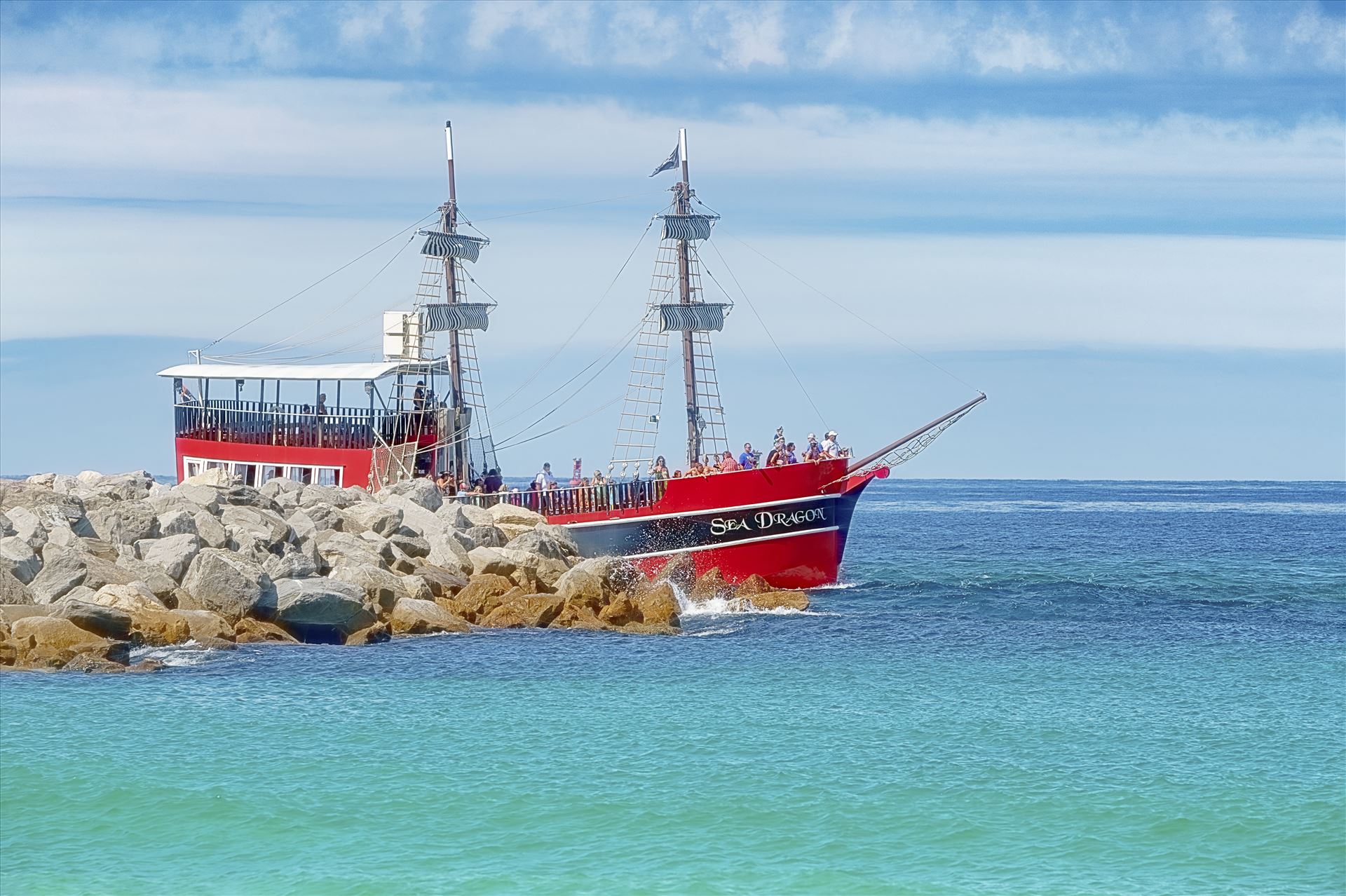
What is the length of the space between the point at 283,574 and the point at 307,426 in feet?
55.8

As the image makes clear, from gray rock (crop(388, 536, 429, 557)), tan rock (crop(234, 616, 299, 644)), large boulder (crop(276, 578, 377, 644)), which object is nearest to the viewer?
tan rock (crop(234, 616, 299, 644))

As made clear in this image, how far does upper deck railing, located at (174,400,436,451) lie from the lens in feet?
150

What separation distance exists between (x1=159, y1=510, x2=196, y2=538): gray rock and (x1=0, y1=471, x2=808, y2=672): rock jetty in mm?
51

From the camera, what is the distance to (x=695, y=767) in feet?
64.3

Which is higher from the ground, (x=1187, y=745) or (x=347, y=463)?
(x=347, y=463)

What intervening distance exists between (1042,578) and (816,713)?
27465 mm

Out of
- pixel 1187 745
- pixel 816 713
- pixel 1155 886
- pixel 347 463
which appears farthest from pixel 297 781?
pixel 347 463

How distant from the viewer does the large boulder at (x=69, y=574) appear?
26.7 m

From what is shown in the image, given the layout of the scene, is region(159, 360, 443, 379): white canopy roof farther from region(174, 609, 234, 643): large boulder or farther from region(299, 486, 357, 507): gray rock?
region(174, 609, 234, 643): large boulder

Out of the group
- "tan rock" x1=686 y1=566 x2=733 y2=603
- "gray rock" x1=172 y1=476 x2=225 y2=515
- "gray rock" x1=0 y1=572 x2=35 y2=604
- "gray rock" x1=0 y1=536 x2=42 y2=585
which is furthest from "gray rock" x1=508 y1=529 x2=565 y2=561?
"gray rock" x1=0 y1=572 x2=35 y2=604

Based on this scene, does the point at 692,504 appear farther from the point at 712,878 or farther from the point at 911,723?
the point at 712,878

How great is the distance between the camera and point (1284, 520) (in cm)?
10156

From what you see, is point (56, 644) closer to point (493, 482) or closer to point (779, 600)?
point (779, 600)

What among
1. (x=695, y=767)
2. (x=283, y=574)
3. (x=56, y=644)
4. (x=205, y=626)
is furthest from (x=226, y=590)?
(x=695, y=767)
